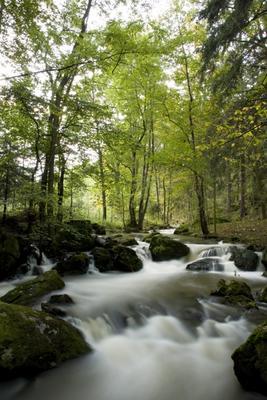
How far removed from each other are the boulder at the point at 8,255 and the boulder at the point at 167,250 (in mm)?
5190

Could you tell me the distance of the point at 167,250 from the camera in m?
11.3

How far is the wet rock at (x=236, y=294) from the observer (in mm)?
6297

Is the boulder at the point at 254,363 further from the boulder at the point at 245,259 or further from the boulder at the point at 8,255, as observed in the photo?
the boulder at the point at 8,255

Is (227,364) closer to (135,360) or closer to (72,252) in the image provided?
(135,360)

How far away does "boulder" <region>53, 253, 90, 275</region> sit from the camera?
354 inches

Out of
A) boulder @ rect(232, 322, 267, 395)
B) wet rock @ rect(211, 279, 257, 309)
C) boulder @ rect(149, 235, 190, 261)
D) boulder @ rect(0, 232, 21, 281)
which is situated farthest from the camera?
boulder @ rect(149, 235, 190, 261)

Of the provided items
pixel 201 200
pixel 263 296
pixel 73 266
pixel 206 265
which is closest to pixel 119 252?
pixel 73 266

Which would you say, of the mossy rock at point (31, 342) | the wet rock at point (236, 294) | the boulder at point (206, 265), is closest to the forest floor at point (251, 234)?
the boulder at point (206, 265)

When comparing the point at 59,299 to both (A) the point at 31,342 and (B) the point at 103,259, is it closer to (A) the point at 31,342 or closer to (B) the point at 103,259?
(A) the point at 31,342

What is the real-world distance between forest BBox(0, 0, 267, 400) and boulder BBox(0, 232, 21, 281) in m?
0.03

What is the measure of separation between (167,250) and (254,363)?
305 inches

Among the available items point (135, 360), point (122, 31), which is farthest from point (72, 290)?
point (122, 31)

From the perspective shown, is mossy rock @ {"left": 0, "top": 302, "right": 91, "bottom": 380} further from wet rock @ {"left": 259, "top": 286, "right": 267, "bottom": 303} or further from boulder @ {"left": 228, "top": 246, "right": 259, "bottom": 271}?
boulder @ {"left": 228, "top": 246, "right": 259, "bottom": 271}

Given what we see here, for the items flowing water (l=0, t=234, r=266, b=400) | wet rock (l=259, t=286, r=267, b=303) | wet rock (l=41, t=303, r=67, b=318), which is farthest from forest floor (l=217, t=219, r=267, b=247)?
wet rock (l=41, t=303, r=67, b=318)
